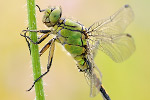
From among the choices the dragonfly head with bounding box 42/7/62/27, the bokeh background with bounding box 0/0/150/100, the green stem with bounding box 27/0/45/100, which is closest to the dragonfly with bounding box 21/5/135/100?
the dragonfly head with bounding box 42/7/62/27

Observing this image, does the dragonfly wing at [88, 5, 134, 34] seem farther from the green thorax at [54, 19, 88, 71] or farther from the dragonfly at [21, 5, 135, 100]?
the green thorax at [54, 19, 88, 71]

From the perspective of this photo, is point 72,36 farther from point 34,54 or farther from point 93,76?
point 34,54

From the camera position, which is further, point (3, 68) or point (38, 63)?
point (3, 68)

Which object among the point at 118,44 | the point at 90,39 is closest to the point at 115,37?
the point at 118,44

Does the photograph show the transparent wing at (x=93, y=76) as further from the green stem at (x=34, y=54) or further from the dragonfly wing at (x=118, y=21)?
the green stem at (x=34, y=54)

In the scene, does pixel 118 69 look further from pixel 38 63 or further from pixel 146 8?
pixel 38 63

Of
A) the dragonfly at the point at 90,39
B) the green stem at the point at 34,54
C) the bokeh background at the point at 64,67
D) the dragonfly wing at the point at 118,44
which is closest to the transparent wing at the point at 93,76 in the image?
the dragonfly at the point at 90,39

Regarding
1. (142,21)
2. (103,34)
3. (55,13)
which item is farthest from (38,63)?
(142,21)
